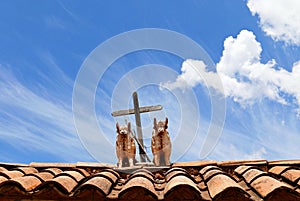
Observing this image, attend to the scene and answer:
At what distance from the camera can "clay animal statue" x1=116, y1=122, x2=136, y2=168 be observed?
5.00m

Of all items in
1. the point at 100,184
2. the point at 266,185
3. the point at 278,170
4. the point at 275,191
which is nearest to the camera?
the point at 275,191

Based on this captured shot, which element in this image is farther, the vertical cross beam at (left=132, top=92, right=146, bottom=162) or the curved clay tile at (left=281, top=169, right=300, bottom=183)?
the vertical cross beam at (left=132, top=92, right=146, bottom=162)

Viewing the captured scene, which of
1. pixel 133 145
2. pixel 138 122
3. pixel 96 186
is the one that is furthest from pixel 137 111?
pixel 96 186

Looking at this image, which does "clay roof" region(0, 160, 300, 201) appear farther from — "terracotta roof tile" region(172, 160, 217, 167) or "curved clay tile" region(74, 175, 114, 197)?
"terracotta roof tile" region(172, 160, 217, 167)

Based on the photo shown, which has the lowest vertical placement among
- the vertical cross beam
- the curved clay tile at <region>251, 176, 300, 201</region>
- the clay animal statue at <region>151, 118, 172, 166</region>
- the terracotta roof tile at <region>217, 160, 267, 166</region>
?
the curved clay tile at <region>251, 176, 300, 201</region>

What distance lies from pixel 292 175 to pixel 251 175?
41cm

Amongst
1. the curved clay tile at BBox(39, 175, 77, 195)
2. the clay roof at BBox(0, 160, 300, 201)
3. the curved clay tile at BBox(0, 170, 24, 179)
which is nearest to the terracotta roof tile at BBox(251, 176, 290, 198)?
the clay roof at BBox(0, 160, 300, 201)

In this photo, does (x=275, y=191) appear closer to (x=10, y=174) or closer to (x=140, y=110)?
(x=10, y=174)

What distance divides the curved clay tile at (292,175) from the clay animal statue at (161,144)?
2003 mm

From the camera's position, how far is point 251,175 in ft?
10.3

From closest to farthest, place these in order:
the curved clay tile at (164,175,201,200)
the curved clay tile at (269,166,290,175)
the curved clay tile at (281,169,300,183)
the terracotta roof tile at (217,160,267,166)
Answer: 1. the curved clay tile at (164,175,201,200)
2. the curved clay tile at (281,169,300,183)
3. the curved clay tile at (269,166,290,175)
4. the terracotta roof tile at (217,160,267,166)

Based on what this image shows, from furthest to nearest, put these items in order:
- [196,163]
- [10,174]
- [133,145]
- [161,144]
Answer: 1. [133,145]
2. [161,144]
3. [196,163]
4. [10,174]

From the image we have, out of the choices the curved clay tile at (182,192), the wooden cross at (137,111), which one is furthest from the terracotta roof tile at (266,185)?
the wooden cross at (137,111)

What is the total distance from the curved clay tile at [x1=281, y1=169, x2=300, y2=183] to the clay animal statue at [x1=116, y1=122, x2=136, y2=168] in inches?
99.3
